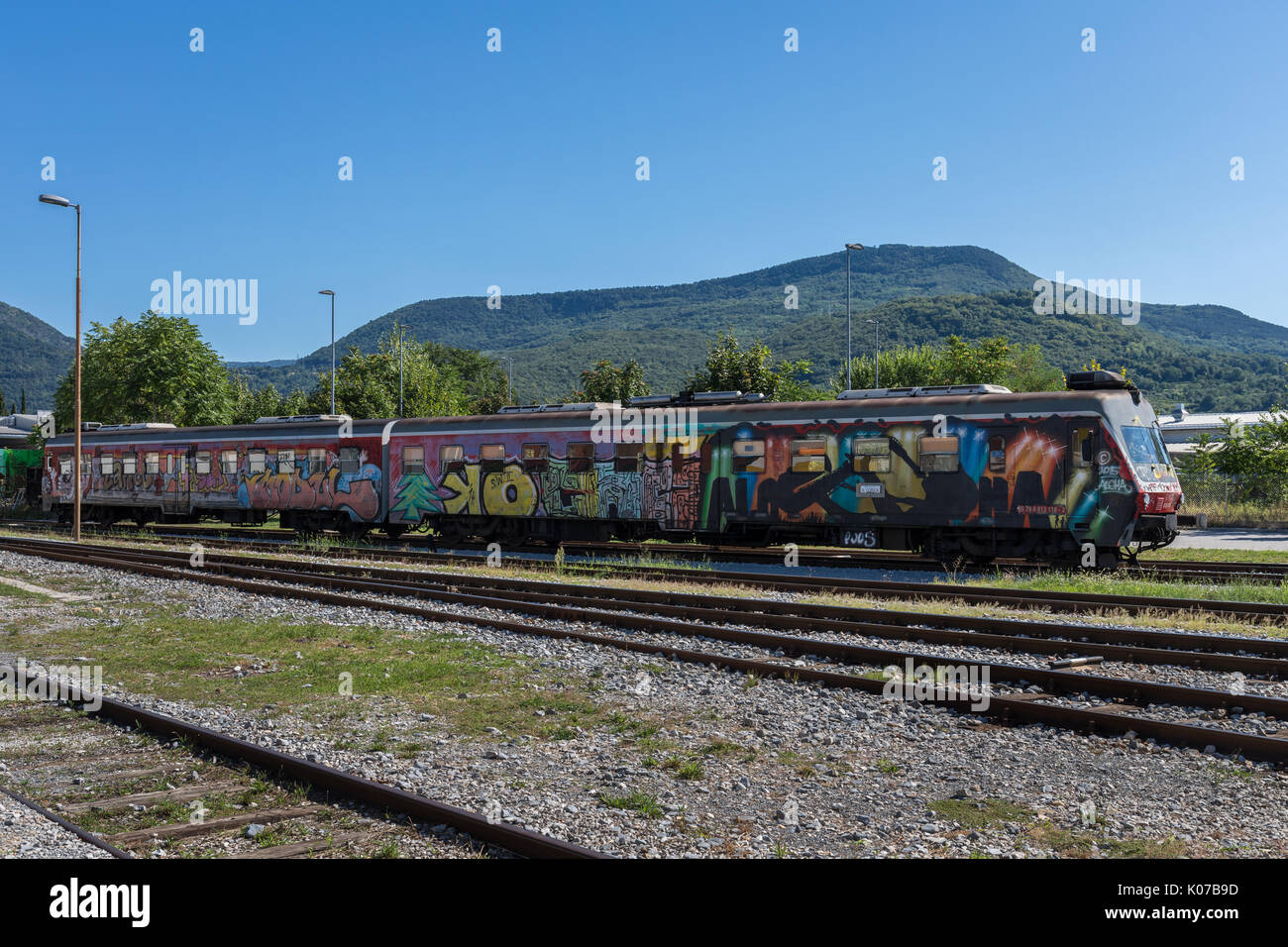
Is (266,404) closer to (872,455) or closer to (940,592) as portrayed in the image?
(872,455)

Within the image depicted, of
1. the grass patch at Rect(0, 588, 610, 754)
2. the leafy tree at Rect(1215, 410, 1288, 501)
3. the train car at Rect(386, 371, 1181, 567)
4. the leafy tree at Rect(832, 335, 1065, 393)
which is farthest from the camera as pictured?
the leafy tree at Rect(832, 335, 1065, 393)

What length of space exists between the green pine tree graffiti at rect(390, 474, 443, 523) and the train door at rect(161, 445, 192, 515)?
9.61 m

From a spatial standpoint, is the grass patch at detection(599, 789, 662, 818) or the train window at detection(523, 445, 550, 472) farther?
the train window at detection(523, 445, 550, 472)

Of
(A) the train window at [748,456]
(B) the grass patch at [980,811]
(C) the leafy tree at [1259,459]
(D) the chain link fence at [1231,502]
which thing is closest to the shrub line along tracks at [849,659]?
(B) the grass patch at [980,811]

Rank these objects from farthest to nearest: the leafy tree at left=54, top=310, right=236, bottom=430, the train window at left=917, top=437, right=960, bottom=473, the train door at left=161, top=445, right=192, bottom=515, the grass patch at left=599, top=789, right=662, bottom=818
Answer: the leafy tree at left=54, top=310, right=236, bottom=430
the train door at left=161, top=445, right=192, bottom=515
the train window at left=917, top=437, right=960, bottom=473
the grass patch at left=599, top=789, right=662, bottom=818

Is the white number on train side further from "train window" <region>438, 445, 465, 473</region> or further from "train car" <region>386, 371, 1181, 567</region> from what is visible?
"train window" <region>438, 445, 465, 473</region>

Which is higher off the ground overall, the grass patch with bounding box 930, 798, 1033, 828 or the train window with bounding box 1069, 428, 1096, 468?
the train window with bounding box 1069, 428, 1096, 468

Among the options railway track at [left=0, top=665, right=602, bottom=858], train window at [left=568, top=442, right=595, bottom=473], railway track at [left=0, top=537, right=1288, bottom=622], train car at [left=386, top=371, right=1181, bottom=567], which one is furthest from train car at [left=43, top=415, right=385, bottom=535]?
railway track at [left=0, top=665, right=602, bottom=858]

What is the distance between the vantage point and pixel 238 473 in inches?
1233

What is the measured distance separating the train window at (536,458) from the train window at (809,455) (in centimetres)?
650

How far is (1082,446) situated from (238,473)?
2418 cm

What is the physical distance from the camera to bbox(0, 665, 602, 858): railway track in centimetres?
584

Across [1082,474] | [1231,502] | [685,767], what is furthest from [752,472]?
[1231,502]

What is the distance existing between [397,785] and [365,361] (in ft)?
194
